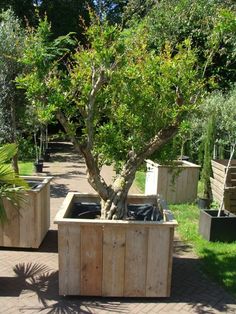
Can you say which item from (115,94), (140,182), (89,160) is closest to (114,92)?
(115,94)

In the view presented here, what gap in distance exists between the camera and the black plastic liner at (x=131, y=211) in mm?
5602

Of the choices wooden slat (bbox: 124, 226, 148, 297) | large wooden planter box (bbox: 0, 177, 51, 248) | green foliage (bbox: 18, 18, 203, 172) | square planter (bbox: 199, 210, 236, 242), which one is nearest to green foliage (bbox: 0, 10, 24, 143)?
large wooden planter box (bbox: 0, 177, 51, 248)

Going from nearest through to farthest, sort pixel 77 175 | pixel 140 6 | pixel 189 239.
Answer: pixel 189 239 → pixel 77 175 → pixel 140 6

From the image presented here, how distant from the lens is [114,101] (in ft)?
16.9

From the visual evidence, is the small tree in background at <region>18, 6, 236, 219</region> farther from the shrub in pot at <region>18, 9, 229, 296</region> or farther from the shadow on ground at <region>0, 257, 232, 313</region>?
the shadow on ground at <region>0, 257, 232, 313</region>

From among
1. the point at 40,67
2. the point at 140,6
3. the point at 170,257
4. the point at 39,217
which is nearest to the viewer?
the point at 40,67

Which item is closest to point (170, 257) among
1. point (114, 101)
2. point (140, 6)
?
point (114, 101)

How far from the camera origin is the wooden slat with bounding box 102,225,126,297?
4645 mm

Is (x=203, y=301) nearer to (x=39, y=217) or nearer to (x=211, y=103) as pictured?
(x=39, y=217)

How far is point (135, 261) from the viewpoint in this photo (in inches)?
185

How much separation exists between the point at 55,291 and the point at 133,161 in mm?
1830

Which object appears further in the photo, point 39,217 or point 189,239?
point 189,239

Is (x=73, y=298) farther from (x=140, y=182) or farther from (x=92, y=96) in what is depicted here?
(x=140, y=182)

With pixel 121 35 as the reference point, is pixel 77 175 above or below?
below
